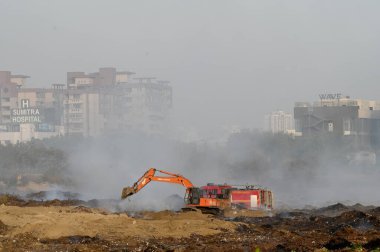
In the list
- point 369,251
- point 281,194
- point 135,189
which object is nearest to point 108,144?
point 281,194

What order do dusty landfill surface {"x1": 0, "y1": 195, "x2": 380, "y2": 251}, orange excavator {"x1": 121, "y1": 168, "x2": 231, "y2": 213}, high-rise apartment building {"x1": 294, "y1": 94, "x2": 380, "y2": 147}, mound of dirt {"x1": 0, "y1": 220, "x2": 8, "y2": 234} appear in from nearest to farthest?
dusty landfill surface {"x1": 0, "y1": 195, "x2": 380, "y2": 251} < mound of dirt {"x1": 0, "y1": 220, "x2": 8, "y2": 234} < orange excavator {"x1": 121, "y1": 168, "x2": 231, "y2": 213} < high-rise apartment building {"x1": 294, "y1": 94, "x2": 380, "y2": 147}

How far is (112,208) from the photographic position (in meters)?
55.4

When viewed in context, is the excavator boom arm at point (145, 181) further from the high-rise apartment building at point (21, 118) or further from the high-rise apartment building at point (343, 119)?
the high-rise apartment building at point (21, 118)

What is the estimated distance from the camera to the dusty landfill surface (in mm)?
28250

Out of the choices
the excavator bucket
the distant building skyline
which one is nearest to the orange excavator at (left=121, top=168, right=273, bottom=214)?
the excavator bucket

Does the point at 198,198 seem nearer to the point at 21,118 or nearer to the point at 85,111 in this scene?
the point at 21,118

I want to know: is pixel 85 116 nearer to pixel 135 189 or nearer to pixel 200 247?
pixel 135 189

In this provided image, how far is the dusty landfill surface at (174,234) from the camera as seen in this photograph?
28250 millimetres

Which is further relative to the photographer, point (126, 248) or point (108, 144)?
point (108, 144)

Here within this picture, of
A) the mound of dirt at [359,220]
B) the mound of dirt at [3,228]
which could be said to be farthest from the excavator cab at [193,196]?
the mound of dirt at [3,228]

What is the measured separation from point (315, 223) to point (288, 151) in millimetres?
81571

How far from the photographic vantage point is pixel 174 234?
34062mm

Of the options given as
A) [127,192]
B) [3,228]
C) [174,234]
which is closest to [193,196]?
[127,192]

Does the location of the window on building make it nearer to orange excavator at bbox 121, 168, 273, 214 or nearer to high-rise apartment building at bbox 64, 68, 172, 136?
high-rise apartment building at bbox 64, 68, 172, 136
